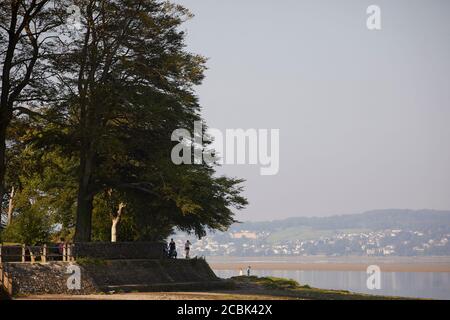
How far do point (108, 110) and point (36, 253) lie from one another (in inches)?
459

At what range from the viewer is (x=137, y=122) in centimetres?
5734

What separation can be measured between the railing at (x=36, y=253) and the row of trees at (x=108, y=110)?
6.24m

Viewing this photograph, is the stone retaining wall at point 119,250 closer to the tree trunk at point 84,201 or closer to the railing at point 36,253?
Answer: the railing at point 36,253

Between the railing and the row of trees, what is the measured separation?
20.5 ft

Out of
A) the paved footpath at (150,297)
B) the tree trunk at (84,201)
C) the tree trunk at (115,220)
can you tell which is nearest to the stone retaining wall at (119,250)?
the tree trunk at (84,201)

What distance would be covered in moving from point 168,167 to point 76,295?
12.7 m

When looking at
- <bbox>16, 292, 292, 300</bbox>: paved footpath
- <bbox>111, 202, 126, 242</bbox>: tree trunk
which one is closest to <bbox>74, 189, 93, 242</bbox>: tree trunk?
<bbox>16, 292, 292, 300</bbox>: paved footpath

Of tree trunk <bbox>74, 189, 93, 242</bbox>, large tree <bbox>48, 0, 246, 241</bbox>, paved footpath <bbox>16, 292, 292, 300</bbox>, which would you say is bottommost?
paved footpath <bbox>16, 292, 292, 300</bbox>

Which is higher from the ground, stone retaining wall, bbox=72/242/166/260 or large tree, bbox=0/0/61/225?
large tree, bbox=0/0/61/225

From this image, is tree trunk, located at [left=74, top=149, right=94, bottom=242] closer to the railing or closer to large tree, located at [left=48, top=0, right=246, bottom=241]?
large tree, located at [left=48, top=0, right=246, bottom=241]

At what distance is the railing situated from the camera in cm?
4722

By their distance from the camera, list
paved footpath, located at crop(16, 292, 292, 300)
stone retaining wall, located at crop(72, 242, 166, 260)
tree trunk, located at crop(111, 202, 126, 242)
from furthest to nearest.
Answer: tree trunk, located at crop(111, 202, 126, 242)
stone retaining wall, located at crop(72, 242, 166, 260)
paved footpath, located at crop(16, 292, 292, 300)

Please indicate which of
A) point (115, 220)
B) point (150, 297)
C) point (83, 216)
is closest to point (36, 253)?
point (150, 297)

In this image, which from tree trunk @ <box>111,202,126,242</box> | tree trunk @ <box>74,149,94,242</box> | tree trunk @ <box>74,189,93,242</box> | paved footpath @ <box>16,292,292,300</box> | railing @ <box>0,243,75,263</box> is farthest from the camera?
tree trunk @ <box>111,202,126,242</box>
